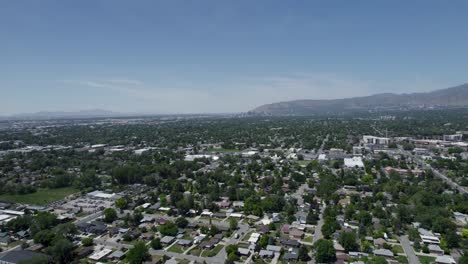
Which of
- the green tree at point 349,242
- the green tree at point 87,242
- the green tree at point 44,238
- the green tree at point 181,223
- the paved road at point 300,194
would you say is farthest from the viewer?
the paved road at point 300,194

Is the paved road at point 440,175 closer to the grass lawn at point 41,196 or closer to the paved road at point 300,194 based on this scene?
the paved road at point 300,194

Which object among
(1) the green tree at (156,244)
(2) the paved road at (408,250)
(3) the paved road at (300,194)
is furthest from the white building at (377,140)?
(1) the green tree at (156,244)

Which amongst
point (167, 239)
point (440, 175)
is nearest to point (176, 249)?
point (167, 239)

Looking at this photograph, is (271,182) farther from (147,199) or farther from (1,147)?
(1,147)

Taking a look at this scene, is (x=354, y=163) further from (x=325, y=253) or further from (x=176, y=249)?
(x=176, y=249)

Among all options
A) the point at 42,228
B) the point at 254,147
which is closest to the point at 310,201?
the point at 42,228

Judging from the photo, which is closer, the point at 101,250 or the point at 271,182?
the point at 101,250
